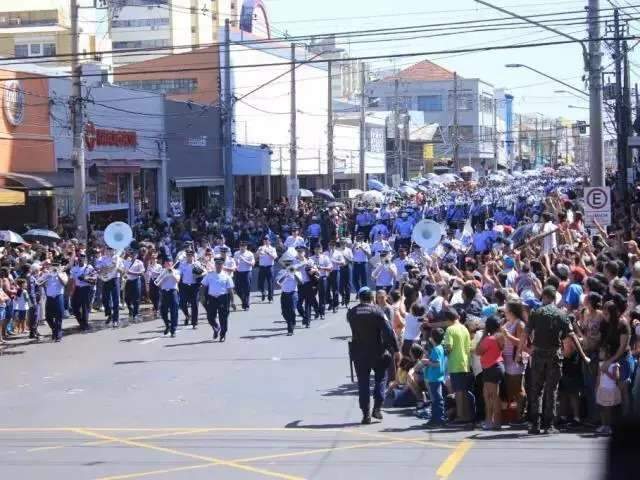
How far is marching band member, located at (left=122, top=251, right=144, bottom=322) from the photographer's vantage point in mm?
24734

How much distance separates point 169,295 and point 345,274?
5.21 m

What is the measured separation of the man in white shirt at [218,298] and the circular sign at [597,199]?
674cm

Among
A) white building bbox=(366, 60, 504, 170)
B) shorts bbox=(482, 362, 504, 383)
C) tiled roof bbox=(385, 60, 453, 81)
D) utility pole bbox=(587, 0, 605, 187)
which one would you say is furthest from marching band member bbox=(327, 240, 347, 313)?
tiled roof bbox=(385, 60, 453, 81)

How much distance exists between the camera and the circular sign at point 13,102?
117 ft

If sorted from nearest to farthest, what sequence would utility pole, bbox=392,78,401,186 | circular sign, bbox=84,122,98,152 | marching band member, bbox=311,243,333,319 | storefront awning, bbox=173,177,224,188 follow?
marching band member, bbox=311,243,333,319 < circular sign, bbox=84,122,98,152 < storefront awning, bbox=173,177,224,188 < utility pole, bbox=392,78,401,186

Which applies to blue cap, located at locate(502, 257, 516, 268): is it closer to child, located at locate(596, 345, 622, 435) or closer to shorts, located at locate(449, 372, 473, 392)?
shorts, located at locate(449, 372, 473, 392)

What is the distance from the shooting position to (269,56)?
214 ft

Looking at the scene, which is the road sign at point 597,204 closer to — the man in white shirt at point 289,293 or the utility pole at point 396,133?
the man in white shirt at point 289,293

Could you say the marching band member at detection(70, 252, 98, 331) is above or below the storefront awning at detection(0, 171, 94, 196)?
below

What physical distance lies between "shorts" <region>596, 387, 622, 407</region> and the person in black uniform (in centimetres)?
255

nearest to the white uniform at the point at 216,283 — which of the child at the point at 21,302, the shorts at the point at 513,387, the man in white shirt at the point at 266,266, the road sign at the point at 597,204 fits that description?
the child at the point at 21,302

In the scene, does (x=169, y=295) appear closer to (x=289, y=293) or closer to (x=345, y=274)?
(x=289, y=293)

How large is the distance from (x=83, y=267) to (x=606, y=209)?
10.1 m

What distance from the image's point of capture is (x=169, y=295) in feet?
74.2
